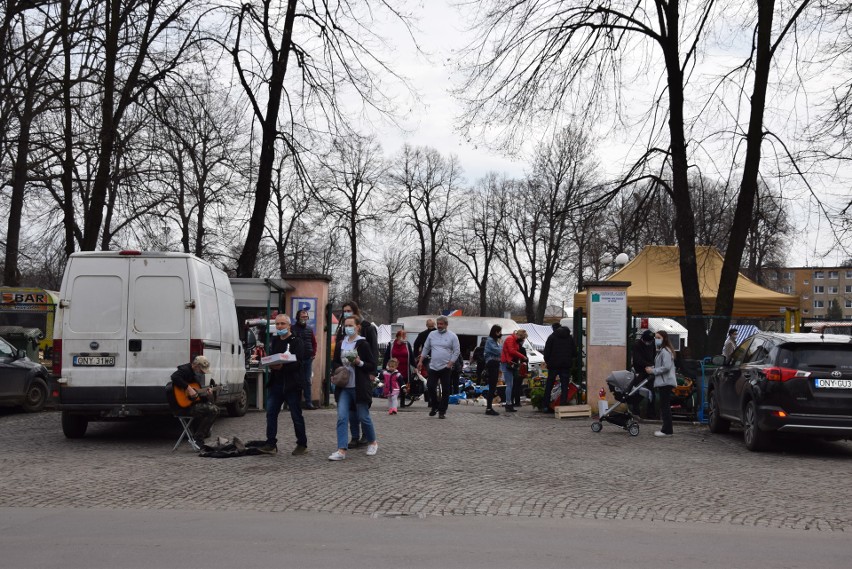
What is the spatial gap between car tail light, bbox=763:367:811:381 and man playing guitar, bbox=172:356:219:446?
7.50 metres

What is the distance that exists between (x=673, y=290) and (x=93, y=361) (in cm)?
1479

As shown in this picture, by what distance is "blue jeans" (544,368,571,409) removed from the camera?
17.8 meters

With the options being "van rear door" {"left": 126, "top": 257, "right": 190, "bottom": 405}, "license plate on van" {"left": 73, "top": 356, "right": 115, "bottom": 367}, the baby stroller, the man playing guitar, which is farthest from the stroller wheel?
"license plate on van" {"left": 73, "top": 356, "right": 115, "bottom": 367}

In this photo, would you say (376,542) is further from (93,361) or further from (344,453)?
(93,361)

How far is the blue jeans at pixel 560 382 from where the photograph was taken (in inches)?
699

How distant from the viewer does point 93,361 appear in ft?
40.7

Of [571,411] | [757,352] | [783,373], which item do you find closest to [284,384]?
[783,373]

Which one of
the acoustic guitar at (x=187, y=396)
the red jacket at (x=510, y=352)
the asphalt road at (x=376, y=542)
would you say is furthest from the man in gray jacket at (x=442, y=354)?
the asphalt road at (x=376, y=542)

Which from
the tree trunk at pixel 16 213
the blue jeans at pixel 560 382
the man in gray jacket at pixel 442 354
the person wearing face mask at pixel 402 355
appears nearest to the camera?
the man in gray jacket at pixel 442 354

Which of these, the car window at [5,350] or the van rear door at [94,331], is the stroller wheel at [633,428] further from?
the car window at [5,350]

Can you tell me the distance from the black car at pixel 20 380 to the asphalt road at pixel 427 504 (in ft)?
8.65

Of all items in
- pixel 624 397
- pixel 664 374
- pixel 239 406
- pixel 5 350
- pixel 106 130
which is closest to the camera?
pixel 624 397

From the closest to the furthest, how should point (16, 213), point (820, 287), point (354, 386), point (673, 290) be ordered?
point (354, 386)
point (673, 290)
point (16, 213)
point (820, 287)

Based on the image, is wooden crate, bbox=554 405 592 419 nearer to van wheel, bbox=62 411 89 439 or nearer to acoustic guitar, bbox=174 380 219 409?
acoustic guitar, bbox=174 380 219 409
